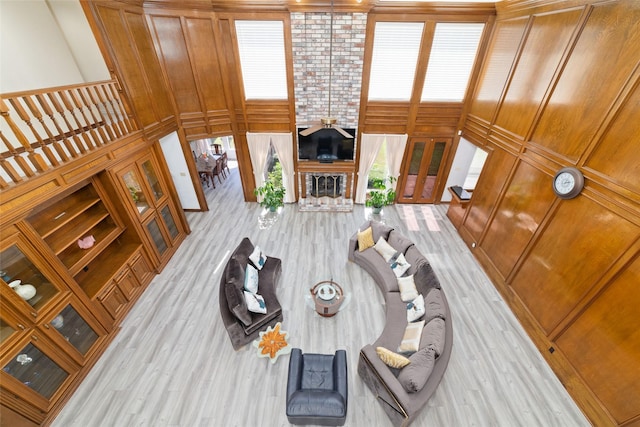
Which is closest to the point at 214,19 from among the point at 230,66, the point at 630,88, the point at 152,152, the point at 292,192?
the point at 230,66

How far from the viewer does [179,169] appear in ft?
22.5

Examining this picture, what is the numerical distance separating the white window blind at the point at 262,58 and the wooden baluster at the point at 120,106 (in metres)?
2.80

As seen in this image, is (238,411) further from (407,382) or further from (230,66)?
(230,66)

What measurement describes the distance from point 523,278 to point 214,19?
8.27 meters

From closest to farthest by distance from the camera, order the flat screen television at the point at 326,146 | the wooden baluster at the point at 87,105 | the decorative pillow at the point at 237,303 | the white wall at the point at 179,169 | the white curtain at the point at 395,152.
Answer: the wooden baluster at the point at 87,105, the decorative pillow at the point at 237,303, the white wall at the point at 179,169, the flat screen television at the point at 326,146, the white curtain at the point at 395,152

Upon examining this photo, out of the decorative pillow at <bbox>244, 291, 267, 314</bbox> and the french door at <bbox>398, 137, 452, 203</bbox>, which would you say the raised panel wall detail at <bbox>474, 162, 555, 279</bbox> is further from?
the decorative pillow at <bbox>244, 291, 267, 314</bbox>

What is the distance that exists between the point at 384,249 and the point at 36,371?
5579mm

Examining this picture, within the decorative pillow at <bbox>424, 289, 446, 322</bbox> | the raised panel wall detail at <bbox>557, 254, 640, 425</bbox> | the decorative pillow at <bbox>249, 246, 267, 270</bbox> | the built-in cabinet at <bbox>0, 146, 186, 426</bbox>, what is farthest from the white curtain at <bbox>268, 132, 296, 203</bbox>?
the raised panel wall detail at <bbox>557, 254, 640, 425</bbox>

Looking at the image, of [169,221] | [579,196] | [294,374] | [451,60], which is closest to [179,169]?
[169,221]

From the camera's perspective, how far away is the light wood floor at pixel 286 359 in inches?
134

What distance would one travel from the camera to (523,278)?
179 inches

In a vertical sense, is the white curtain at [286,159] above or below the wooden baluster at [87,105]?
below

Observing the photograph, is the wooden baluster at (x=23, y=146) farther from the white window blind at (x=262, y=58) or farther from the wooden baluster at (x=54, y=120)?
the white window blind at (x=262, y=58)

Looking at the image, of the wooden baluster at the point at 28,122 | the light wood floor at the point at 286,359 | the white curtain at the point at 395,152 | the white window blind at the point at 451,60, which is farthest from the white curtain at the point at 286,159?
the wooden baluster at the point at 28,122
